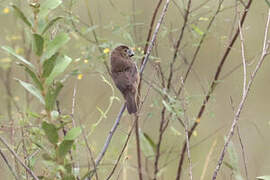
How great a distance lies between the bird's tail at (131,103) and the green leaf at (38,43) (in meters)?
2.61

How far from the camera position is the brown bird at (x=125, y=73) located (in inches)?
202

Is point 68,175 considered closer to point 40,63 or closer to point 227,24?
point 40,63

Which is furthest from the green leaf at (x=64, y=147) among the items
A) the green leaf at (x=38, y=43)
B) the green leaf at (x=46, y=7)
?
the green leaf at (x=46, y=7)

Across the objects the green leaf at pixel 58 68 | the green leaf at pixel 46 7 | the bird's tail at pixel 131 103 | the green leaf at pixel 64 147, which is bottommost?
the green leaf at pixel 64 147

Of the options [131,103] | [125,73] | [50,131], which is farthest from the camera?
[125,73]

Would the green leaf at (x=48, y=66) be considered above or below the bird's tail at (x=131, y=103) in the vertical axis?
above

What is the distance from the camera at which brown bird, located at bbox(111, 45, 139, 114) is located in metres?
5.13

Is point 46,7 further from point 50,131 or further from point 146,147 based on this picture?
point 146,147

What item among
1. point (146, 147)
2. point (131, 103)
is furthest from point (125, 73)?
point (146, 147)

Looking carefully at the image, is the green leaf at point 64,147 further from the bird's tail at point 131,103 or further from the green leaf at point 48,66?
the bird's tail at point 131,103

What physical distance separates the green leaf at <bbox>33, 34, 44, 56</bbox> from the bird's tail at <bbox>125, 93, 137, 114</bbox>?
8.58ft

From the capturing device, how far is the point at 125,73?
17.4 ft

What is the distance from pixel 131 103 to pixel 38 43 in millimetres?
2862

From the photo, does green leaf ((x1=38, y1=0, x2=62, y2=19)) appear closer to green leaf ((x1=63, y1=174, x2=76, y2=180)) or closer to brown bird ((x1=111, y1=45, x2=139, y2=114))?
green leaf ((x1=63, y1=174, x2=76, y2=180))
